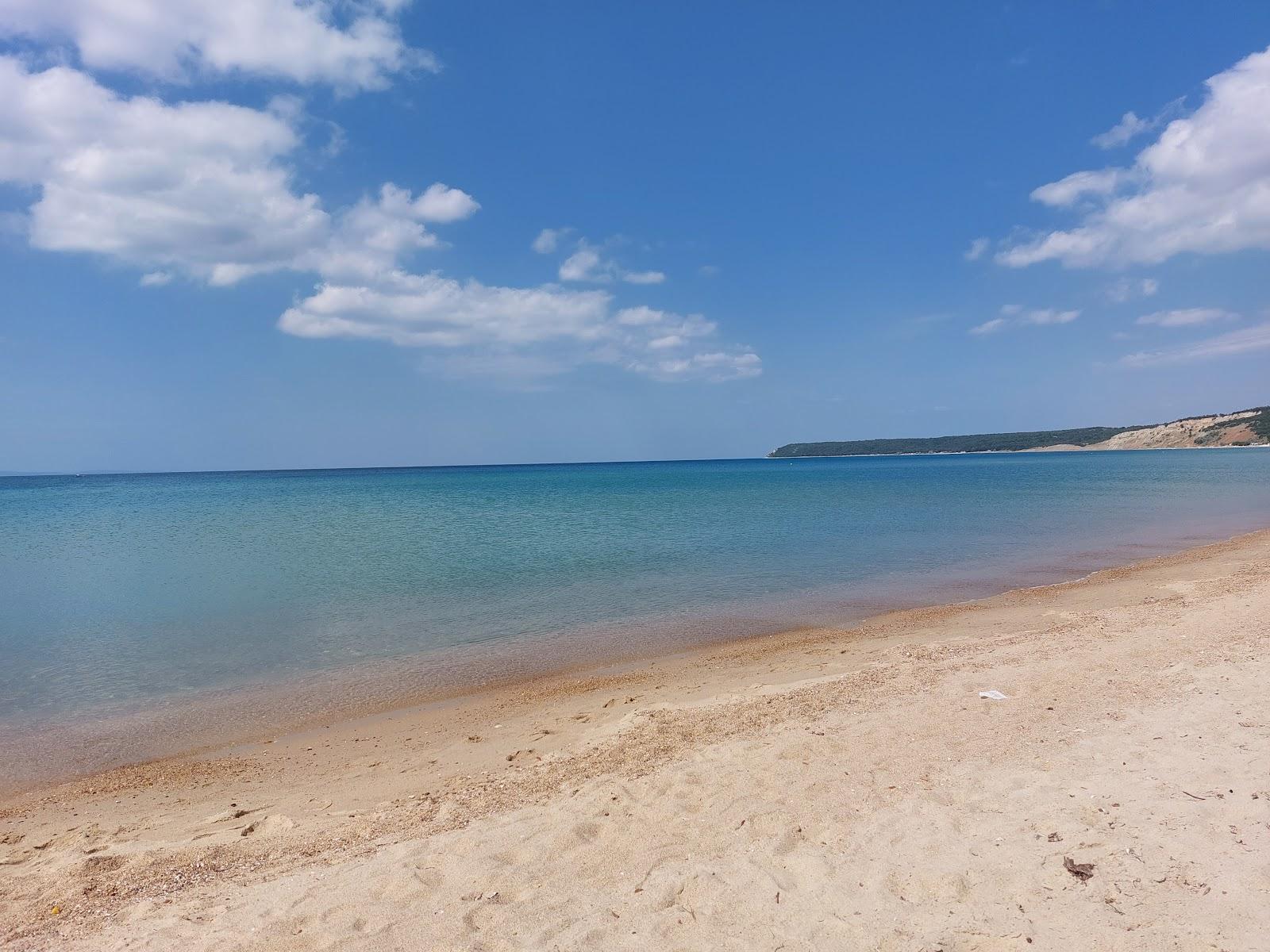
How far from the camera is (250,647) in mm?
12484

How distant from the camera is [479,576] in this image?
62.3 ft

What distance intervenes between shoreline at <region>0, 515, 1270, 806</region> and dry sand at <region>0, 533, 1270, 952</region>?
0.61m

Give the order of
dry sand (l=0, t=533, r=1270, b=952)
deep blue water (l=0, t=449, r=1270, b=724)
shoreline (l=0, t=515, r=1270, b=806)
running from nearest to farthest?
dry sand (l=0, t=533, r=1270, b=952)
shoreline (l=0, t=515, r=1270, b=806)
deep blue water (l=0, t=449, r=1270, b=724)

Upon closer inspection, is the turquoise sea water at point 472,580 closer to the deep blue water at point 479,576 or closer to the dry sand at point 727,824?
the deep blue water at point 479,576

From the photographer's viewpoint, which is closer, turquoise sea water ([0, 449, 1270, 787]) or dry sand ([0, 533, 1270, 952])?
dry sand ([0, 533, 1270, 952])

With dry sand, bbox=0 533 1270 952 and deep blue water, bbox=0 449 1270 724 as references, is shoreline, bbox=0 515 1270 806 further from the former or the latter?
dry sand, bbox=0 533 1270 952

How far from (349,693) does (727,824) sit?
Answer: 7006mm

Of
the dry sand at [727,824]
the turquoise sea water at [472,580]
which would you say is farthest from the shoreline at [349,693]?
the dry sand at [727,824]

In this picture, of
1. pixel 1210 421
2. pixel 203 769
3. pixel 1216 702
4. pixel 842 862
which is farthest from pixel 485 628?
pixel 1210 421

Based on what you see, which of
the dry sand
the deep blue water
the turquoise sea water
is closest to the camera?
the dry sand

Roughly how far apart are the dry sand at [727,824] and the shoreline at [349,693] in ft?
2.01

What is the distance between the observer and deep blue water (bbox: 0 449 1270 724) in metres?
12.1

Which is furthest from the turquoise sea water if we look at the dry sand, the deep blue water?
the dry sand

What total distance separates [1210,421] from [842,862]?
21770 cm
